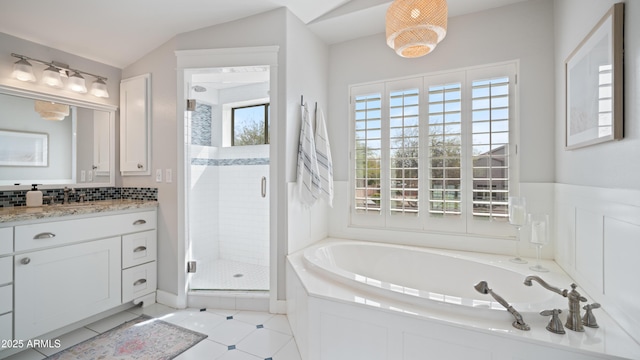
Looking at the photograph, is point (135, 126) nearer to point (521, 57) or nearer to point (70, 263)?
point (70, 263)

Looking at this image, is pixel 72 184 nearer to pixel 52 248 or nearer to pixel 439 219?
pixel 52 248

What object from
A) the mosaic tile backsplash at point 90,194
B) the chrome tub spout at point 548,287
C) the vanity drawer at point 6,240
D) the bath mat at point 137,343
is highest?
the mosaic tile backsplash at point 90,194

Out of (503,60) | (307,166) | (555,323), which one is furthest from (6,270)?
(503,60)

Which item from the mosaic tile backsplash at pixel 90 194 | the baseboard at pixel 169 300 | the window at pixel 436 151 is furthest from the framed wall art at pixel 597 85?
the mosaic tile backsplash at pixel 90 194

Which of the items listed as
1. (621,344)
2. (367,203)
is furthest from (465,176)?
(621,344)

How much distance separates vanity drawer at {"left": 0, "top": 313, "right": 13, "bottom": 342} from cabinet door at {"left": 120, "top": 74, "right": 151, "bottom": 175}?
1.38 metres

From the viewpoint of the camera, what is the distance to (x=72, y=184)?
2678 mm

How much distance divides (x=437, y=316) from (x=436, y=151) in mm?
1580

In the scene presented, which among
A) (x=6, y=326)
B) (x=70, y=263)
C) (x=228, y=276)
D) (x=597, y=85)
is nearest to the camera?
(x=597, y=85)

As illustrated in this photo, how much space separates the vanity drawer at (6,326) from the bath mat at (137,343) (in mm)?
282

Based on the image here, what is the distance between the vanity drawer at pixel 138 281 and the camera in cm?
246

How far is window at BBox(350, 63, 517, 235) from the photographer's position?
2.33 m

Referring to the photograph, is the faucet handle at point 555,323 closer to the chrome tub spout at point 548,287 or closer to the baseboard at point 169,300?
the chrome tub spout at point 548,287

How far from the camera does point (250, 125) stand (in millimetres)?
3789
